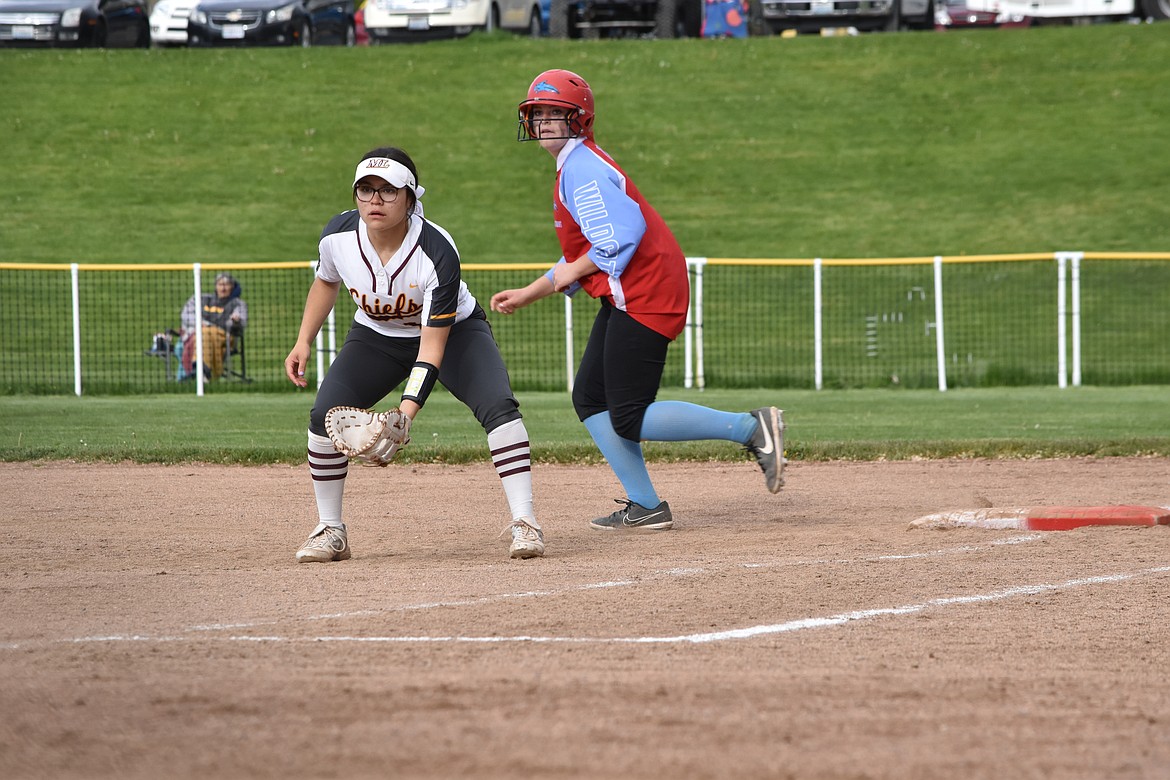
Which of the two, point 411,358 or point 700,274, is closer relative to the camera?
point 411,358

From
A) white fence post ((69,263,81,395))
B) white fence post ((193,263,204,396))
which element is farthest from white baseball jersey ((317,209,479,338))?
white fence post ((69,263,81,395))

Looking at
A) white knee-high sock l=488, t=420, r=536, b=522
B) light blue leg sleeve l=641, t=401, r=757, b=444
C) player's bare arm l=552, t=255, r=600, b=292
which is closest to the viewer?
white knee-high sock l=488, t=420, r=536, b=522

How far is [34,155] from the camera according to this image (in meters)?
28.0

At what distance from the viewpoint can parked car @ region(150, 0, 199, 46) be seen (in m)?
31.2

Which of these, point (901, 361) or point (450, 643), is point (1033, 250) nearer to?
point (901, 361)

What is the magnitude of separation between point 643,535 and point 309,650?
3075mm

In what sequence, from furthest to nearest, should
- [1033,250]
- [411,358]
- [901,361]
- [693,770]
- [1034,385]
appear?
[1033,250] → [901,361] → [1034,385] → [411,358] → [693,770]

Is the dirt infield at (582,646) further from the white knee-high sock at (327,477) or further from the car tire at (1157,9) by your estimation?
the car tire at (1157,9)

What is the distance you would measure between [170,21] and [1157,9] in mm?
20487

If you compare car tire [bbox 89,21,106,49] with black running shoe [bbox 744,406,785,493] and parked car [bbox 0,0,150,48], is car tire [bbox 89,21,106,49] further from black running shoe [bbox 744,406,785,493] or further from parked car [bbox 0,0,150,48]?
black running shoe [bbox 744,406,785,493]

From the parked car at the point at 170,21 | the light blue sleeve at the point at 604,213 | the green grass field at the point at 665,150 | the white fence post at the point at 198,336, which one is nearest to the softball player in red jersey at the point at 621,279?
the light blue sleeve at the point at 604,213

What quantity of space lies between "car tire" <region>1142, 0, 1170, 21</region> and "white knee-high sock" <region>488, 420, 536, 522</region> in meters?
27.9

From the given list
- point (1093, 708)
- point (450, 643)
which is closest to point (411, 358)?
point (450, 643)

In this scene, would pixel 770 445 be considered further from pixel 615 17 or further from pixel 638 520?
pixel 615 17
